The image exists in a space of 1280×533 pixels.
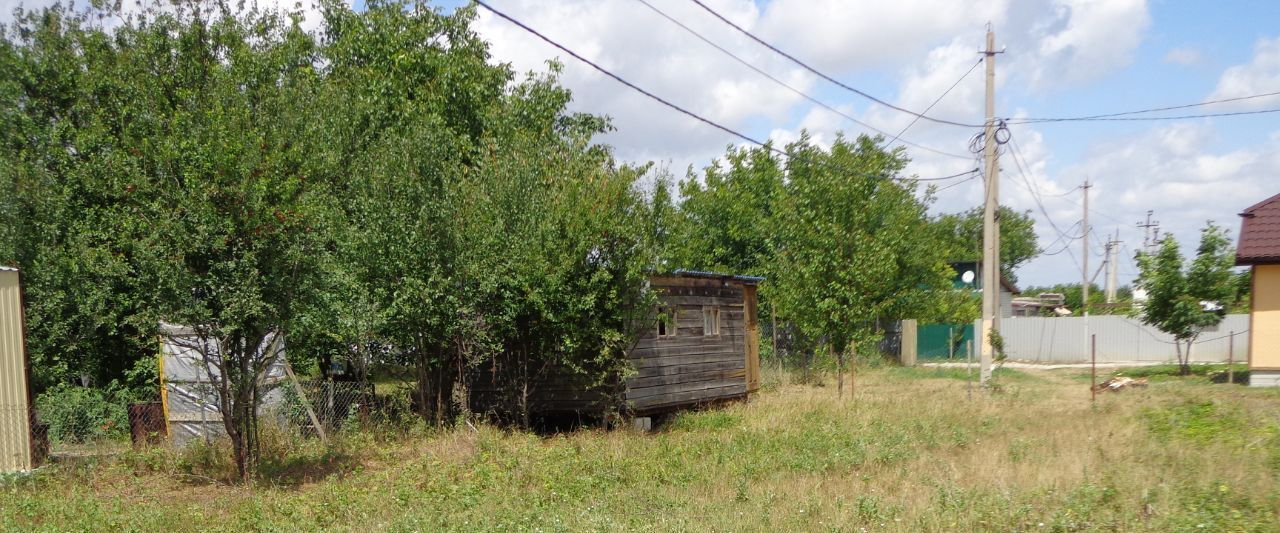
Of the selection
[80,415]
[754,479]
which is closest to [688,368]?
[754,479]

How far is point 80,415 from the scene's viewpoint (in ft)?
45.9

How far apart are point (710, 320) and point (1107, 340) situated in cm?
2130

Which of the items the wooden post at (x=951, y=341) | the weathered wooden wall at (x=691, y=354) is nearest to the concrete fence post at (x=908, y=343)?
the wooden post at (x=951, y=341)

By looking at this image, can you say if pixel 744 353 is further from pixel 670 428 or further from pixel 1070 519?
pixel 1070 519

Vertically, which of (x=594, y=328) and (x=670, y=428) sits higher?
(x=594, y=328)

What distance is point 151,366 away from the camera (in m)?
12.5

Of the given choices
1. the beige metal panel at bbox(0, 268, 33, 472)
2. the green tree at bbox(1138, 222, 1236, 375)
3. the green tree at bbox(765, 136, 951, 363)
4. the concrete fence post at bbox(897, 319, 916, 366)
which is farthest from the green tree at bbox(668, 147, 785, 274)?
the beige metal panel at bbox(0, 268, 33, 472)

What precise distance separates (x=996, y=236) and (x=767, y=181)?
15103mm

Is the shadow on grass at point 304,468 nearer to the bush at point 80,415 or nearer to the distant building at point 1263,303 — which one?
the bush at point 80,415

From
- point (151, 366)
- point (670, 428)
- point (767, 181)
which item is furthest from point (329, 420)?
point (767, 181)

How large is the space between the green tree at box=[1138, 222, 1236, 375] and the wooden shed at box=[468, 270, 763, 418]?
12.2m

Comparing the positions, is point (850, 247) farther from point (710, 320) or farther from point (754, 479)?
point (754, 479)

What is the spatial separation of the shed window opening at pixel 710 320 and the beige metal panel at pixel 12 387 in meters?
11.0

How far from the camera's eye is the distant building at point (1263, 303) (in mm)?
19859
